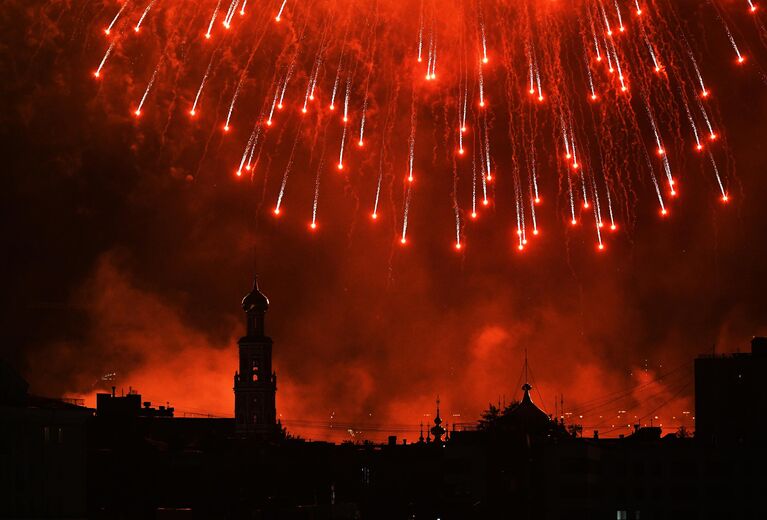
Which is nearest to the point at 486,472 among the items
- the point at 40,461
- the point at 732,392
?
the point at 732,392

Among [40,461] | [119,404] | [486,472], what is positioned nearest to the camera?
[40,461]

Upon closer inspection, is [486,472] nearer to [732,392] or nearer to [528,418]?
[528,418]

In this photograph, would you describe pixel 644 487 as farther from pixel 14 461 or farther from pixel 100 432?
pixel 14 461

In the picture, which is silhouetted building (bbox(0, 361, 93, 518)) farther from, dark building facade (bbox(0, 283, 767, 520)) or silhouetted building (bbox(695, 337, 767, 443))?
silhouetted building (bbox(695, 337, 767, 443))

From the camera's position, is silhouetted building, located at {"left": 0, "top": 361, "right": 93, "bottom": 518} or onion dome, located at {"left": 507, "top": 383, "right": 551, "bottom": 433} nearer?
silhouetted building, located at {"left": 0, "top": 361, "right": 93, "bottom": 518}

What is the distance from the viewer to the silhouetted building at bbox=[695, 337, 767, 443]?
184 meters

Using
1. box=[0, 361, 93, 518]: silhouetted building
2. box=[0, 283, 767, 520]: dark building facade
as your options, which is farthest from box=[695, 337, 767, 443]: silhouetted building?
box=[0, 361, 93, 518]: silhouetted building

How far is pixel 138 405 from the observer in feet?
628

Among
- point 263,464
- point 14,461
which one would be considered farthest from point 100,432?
point 14,461

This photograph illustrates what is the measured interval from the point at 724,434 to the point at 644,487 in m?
19.6

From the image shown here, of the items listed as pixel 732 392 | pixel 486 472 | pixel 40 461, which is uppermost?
pixel 732 392

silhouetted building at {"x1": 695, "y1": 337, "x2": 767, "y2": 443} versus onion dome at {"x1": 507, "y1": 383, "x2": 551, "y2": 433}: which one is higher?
silhouetted building at {"x1": 695, "y1": 337, "x2": 767, "y2": 443}

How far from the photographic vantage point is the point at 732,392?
187m

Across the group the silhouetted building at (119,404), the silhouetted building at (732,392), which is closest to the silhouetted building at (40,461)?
the silhouetted building at (119,404)
